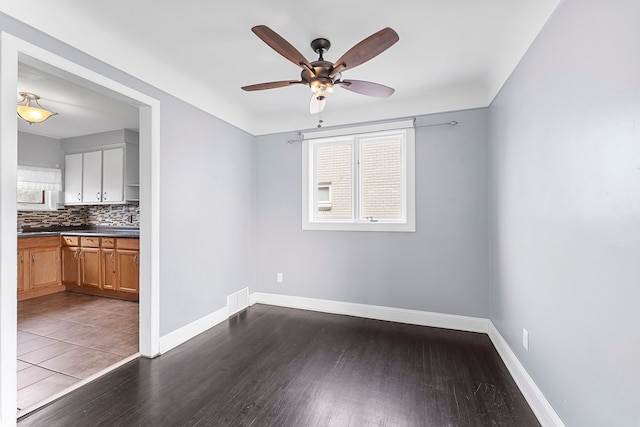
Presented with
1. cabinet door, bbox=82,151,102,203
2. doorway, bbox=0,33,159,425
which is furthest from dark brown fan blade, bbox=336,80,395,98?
cabinet door, bbox=82,151,102,203

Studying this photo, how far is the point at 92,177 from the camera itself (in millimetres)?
4715

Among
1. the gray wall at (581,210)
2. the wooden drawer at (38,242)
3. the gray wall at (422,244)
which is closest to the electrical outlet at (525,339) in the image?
the gray wall at (581,210)

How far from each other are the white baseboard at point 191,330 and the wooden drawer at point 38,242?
3125mm

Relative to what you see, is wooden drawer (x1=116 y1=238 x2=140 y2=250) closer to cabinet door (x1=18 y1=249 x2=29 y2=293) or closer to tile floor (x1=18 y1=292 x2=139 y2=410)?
tile floor (x1=18 y1=292 x2=139 y2=410)

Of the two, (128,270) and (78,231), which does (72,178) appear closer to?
(78,231)

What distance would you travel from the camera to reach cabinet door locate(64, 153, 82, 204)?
4.82m

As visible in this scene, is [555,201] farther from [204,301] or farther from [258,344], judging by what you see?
[204,301]

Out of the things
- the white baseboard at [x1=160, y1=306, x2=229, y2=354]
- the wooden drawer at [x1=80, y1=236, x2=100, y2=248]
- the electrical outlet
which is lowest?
the white baseboard at [x1=160, y1=306, x2=229, y2=354]

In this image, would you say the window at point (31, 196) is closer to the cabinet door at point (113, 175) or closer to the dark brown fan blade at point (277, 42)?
the cabinet door at point (113, 175)

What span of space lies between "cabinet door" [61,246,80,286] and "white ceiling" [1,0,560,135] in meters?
2.38

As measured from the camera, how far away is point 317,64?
202cm

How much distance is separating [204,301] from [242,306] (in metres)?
0.70

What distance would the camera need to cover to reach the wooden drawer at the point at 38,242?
4059mm

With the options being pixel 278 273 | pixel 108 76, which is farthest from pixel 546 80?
pixel 278 273
